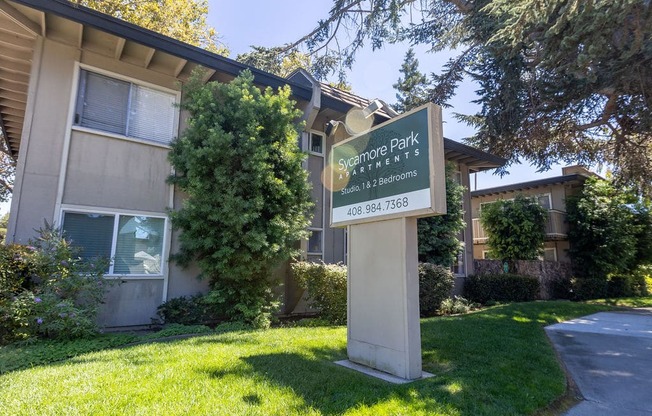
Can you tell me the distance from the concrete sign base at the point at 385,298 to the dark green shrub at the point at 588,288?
1757 cm

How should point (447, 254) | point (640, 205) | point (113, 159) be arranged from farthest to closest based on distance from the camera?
point (640, 205) → point (447, 254) → point (113, 159)

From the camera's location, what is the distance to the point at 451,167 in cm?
1373

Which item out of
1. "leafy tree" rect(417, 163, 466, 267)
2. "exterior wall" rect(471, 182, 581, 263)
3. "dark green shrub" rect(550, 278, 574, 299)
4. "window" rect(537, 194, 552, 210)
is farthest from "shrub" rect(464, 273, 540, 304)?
"window" rect(537, 194, 552, 210)

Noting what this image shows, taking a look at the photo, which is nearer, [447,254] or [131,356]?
[131,356]

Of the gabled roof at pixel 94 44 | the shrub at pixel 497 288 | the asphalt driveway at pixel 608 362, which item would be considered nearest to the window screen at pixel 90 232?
the gabled roof at pixel 94 44

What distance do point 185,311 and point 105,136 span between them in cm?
414

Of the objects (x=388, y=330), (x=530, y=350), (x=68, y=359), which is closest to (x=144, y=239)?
(x=68, y=359)

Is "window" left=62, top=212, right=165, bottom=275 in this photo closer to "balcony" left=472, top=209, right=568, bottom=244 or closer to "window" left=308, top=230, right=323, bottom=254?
"window" left=308, top=230, right=323, bottom=254

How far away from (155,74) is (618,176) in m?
16.5

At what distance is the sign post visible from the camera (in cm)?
447

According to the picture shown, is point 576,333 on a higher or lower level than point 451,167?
lower

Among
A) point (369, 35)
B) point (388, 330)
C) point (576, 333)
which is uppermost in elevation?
Answer: point (369, 35)

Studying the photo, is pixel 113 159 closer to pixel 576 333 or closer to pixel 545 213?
pixel 576 333

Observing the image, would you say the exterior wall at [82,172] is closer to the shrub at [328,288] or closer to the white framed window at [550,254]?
the shrub at [328,288]
